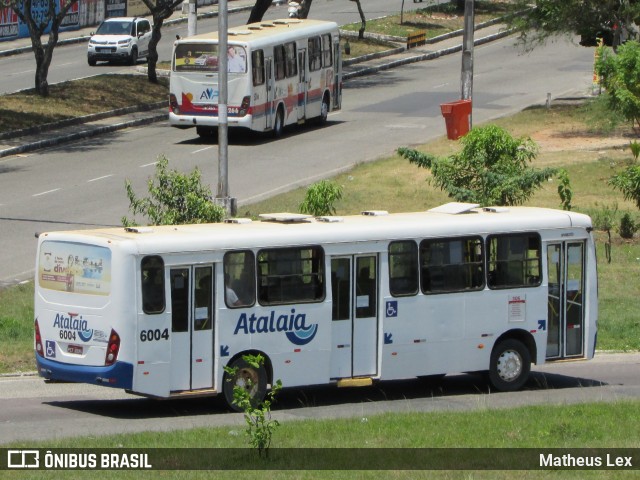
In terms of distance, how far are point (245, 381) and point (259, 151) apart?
22.9 metres

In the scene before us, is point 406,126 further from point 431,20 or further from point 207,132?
point 431,20

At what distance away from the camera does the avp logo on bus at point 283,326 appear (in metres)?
15.8

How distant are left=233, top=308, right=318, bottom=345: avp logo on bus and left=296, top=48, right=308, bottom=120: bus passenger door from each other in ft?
83.9

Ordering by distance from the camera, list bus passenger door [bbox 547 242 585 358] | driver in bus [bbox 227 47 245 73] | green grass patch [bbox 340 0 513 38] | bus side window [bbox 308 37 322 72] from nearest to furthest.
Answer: bus passenger door [bbox 547 242 585 358], driver in bus [bbox 227 47 245 73], bus side window [bbox 308 37 322 72], green grass patch [bbox 340 0 513 38]

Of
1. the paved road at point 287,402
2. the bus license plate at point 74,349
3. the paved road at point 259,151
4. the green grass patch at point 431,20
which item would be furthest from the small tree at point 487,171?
the green grass patch at point 431,20

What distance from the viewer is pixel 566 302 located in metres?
18.0

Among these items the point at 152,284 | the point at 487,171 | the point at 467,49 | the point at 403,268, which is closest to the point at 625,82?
the point at 467,49

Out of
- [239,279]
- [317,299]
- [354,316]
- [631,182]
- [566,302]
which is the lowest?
[631,182]

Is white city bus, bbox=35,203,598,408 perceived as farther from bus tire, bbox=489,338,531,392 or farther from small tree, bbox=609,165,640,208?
small tree, bbox=609,165,640,208

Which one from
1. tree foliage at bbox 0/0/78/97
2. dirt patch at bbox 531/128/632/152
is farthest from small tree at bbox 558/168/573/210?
tree foliage at bbox 0/0/78/97

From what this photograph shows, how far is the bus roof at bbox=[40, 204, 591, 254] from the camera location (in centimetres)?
1534

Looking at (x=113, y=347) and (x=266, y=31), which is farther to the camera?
(x=266, y=31)

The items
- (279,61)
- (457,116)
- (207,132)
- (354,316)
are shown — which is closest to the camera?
(354,316)

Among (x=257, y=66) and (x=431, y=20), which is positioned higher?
(x=257, y=66)
